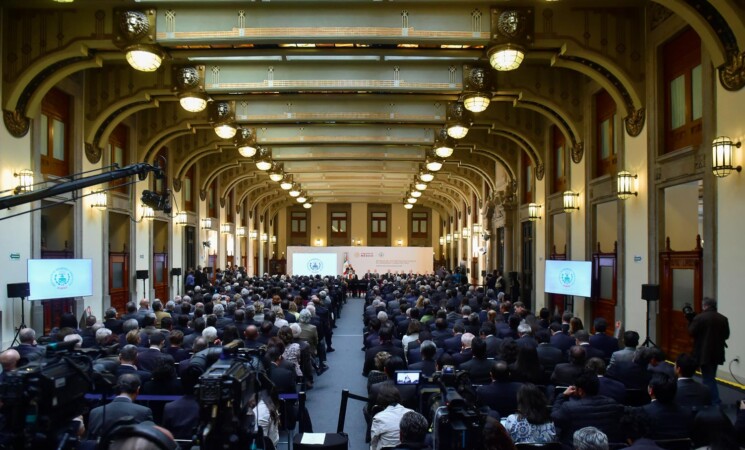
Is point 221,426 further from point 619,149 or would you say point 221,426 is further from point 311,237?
point 311,237

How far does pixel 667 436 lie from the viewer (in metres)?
4.41

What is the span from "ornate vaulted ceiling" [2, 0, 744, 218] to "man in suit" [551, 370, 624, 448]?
212 inches

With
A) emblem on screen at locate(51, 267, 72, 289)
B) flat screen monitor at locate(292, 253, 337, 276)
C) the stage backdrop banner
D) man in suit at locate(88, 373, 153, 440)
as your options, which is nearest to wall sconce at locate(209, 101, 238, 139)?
emblem on screen at locate(51, 267, 72, 289)

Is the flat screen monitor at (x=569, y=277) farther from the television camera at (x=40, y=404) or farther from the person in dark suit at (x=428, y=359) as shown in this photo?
the television camera at (x=40, y=404)

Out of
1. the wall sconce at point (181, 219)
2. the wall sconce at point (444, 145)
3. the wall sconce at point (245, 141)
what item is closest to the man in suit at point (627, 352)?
the wall sconce at point (444, 145)

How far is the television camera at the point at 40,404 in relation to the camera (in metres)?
3.02

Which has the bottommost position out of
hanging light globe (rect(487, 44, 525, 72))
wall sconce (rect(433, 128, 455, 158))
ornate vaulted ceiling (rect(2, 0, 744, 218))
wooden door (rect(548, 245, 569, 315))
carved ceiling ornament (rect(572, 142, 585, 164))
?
wooden door (rect(548, 245, 569, 315))

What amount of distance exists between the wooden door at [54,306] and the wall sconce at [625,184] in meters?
10.8

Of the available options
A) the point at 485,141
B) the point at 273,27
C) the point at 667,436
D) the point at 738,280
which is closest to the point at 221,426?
the point at 667,436

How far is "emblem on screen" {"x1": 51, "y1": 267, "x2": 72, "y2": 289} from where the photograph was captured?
1132cm

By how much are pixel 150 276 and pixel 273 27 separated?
33.1 feet

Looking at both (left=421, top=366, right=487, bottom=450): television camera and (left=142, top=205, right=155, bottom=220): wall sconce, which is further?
(left=142, top=205, right=155, bottom=220): wall sconce

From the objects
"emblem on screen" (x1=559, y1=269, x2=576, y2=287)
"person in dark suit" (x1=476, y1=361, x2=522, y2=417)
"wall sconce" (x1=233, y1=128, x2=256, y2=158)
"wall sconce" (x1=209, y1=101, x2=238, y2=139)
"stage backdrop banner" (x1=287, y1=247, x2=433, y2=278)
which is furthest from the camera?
"stage backdrop banner" (x1=287, y1=247, x2=433, y2=278)

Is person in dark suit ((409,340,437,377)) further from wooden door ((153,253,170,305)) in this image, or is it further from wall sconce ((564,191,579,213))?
wooden door ((153,253,170,305))
